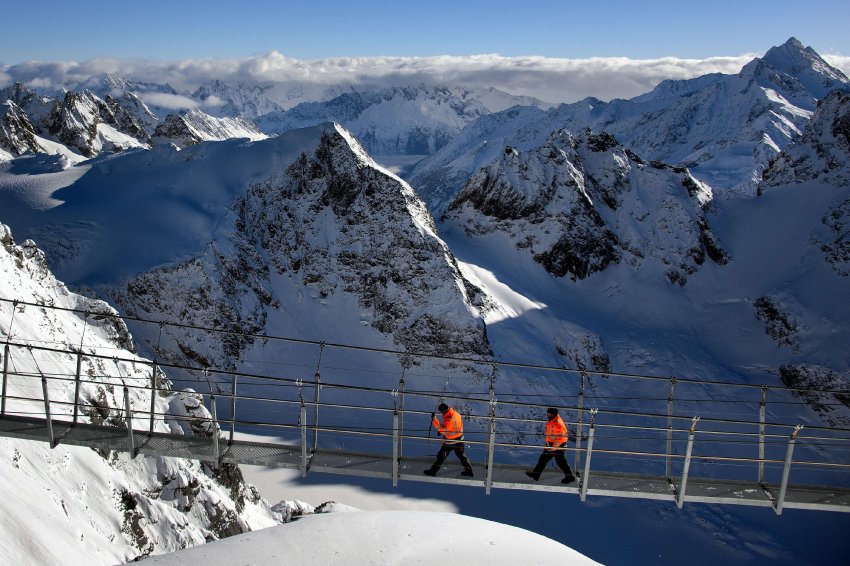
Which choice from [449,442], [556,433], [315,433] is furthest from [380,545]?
[556,433]

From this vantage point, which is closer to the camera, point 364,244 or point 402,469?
point 402,469

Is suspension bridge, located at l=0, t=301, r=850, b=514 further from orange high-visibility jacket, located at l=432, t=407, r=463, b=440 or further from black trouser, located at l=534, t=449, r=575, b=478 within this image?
orange high-visibility jacket, located at l=432, t=407, r=463, b=440

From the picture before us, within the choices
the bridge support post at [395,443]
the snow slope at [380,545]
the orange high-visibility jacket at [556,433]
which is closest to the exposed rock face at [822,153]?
the orange high-visibility jacket at [556,433]

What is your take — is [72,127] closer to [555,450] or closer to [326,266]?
[326,266]

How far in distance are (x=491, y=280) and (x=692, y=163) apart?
110 m

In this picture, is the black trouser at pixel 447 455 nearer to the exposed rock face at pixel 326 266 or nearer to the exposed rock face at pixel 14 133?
the exposed rock face at pixel 326 266

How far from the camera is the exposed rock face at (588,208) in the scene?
205ft

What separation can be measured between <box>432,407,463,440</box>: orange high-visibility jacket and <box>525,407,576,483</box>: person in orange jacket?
1.78 meters

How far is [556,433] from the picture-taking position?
15188mm

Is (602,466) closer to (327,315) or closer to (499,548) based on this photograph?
(327,315)

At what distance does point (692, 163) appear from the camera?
148250mm

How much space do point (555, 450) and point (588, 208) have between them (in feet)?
173

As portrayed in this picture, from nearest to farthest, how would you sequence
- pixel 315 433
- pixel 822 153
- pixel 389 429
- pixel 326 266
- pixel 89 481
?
1. pixel 389 429
2. pixel 315 433
3. pixel 89 481
4. pixel 326 266
5. pixel 822 153

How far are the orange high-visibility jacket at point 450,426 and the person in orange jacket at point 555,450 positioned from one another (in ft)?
5.84
